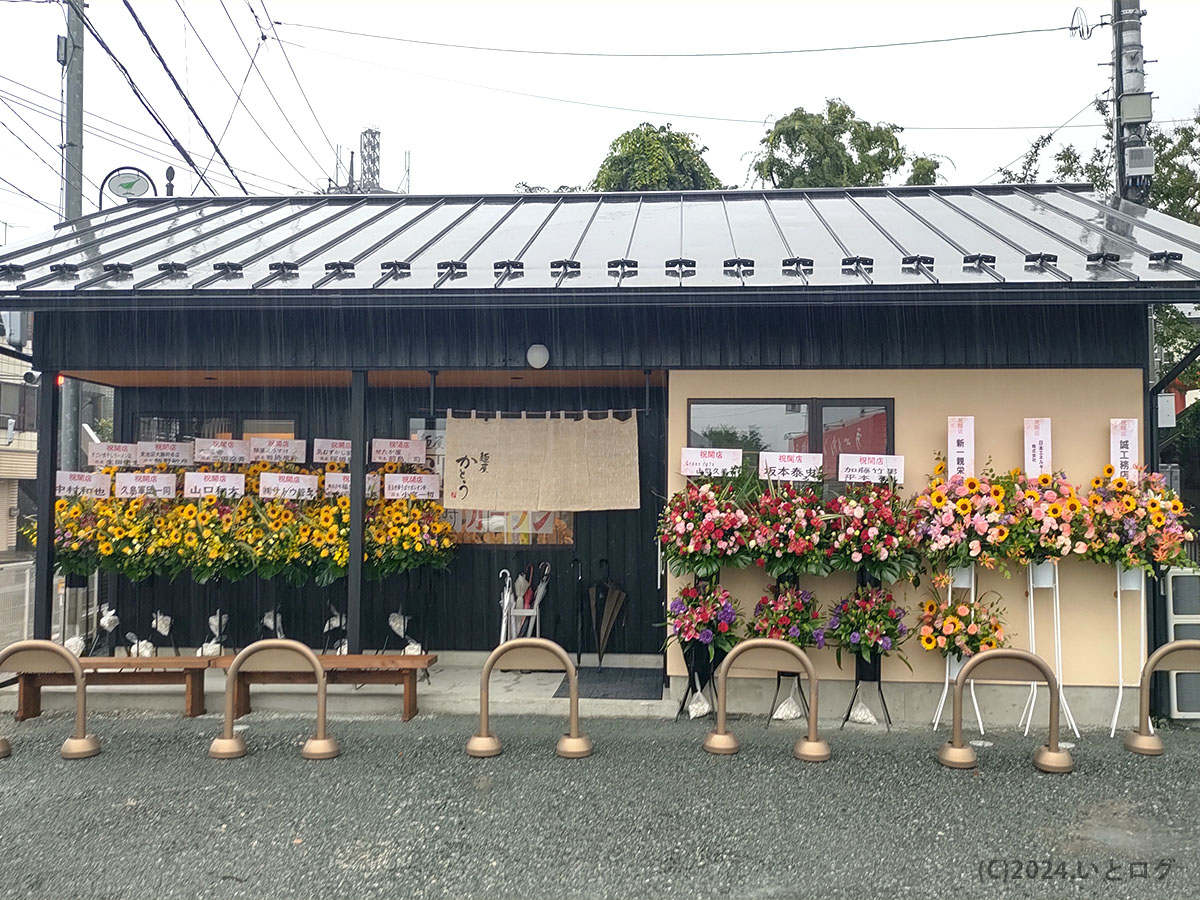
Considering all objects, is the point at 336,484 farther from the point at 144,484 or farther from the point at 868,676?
the point at 868,676

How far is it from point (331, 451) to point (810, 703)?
15.6 ft

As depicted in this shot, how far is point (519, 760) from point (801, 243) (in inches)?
174

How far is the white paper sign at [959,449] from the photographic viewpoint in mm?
6129

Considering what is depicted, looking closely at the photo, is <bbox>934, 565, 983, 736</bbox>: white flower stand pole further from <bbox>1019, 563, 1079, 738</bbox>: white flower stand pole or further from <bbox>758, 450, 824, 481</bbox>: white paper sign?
<bbox>758, 450, 824, 481</bbox>: white paper sign

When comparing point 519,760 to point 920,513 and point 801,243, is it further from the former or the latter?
point 801,243

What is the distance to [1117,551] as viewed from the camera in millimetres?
5781

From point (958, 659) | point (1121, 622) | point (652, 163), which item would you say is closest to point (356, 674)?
point (958, 659)

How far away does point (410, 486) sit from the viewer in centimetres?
741

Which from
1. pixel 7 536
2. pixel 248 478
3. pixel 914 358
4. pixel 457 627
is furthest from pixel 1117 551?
pixel 7 536

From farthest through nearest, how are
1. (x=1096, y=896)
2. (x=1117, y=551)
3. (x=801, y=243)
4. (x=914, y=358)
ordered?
A: (x=801, y=243) → (x=914, y=358) → (x=1117, y=551) → (x=1096, y=896)

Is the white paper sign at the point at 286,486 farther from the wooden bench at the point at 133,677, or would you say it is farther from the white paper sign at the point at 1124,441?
the white paper sign at the point at 1124,441

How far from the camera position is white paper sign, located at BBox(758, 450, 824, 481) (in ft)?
20.3

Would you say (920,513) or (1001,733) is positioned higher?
(920,513)

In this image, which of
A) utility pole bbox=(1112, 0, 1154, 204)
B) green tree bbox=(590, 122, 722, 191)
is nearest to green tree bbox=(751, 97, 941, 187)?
green tree bbox=(590, 122, 722, 191)
